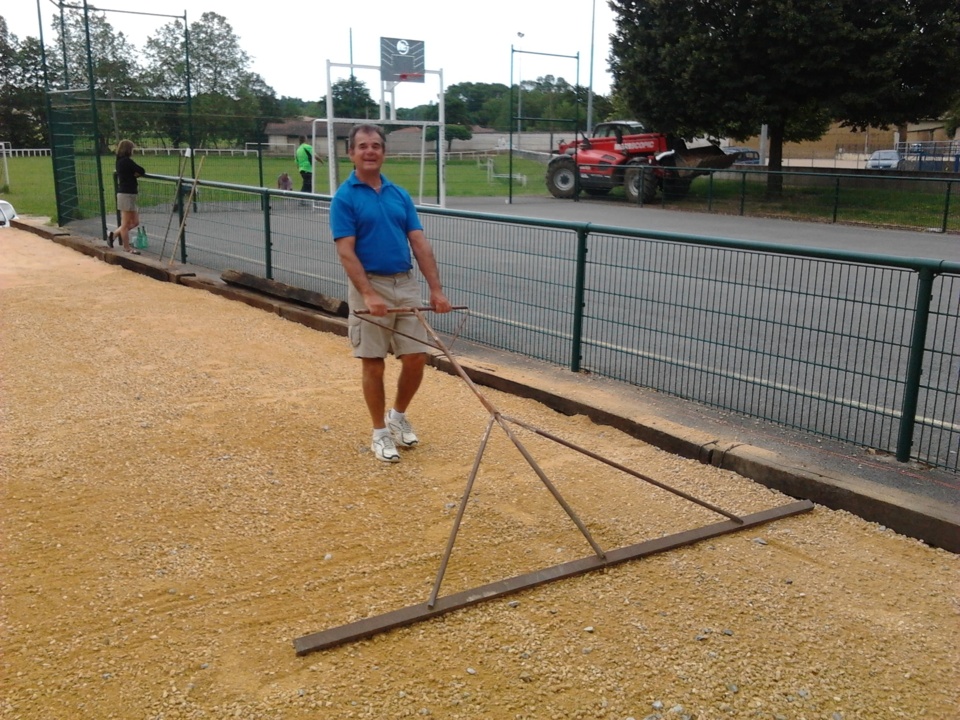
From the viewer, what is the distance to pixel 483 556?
4133mm

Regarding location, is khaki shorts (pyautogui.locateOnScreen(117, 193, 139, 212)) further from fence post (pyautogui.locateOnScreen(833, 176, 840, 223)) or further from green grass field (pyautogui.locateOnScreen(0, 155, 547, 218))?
fence post (pyautogui.locateOnScreen(833, 176, 840, 223))

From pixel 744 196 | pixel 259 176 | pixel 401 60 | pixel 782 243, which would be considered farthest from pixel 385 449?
pixel 744 196

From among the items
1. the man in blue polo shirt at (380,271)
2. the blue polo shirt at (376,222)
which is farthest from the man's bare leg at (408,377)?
the blue polo shirt at (376,222)

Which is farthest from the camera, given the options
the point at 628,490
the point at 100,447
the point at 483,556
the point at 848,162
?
the point at 848,162

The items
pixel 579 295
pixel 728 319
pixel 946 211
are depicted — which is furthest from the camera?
pixel 946 211

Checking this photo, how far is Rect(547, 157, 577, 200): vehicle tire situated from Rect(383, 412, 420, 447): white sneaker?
22.3m

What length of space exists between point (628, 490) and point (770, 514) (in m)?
0.74

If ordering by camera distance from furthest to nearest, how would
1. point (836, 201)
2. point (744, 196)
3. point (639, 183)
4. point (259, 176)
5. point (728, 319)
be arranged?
point (639, 183) < point (744, 196) < point (259, 176) < point (836, 201) < point (728, 319)

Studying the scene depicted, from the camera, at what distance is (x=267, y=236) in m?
10.5

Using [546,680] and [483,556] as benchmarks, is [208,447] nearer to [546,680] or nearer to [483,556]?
[483,556]

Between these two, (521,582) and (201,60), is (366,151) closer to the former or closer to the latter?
(521,582)

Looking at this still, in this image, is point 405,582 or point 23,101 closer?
point 405,582

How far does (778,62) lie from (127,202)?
1636 cm

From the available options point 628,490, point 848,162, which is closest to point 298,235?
point 628,490
